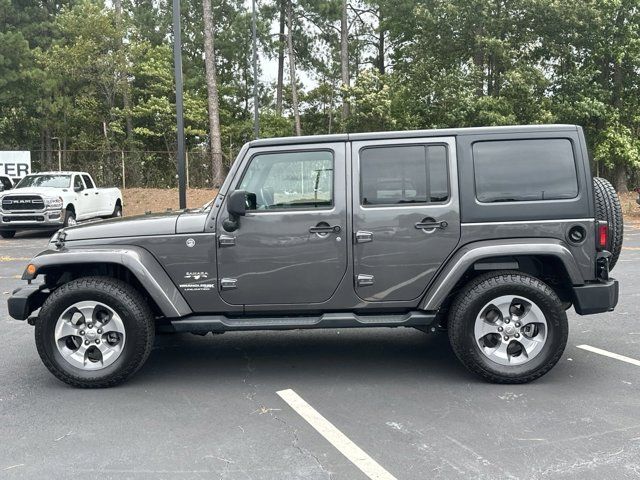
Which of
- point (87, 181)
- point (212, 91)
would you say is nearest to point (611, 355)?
point (87, 181)

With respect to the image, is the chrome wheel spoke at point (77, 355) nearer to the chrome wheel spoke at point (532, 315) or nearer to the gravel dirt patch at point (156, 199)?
the chrome wheel spoke at point (532, 315)

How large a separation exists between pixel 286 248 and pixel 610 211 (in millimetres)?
2582

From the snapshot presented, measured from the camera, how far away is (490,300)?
4.67 m

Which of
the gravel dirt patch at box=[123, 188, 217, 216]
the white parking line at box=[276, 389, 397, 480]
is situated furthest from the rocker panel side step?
the gravel dirt patch at box=[123, 188, 217, 216]

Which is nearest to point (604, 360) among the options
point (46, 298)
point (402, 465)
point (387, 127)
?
point (402, 465)

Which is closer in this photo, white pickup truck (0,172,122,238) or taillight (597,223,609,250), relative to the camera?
taillight (597,223,609,250)

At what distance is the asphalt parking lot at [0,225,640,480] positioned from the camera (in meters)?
3.41

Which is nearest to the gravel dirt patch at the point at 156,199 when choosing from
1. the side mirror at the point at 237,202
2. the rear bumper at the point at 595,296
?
the side mirror at the point at 237,202

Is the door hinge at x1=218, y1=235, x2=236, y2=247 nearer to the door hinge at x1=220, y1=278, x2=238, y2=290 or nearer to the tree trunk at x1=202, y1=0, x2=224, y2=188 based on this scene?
the door hinge at x1=220, y1=278, x2=238, y2=290

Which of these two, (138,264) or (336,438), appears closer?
(336,438)

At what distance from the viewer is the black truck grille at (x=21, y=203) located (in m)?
15.9

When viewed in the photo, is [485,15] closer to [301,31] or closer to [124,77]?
[124,77]

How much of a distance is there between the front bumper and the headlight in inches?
4.2

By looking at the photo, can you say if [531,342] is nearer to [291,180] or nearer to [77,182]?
[291,180]
